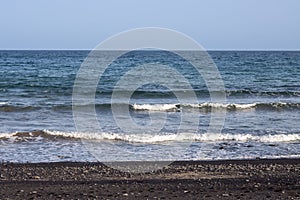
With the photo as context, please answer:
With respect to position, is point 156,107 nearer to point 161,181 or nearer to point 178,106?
point 178,106

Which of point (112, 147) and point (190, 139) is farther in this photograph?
point (190, 139)

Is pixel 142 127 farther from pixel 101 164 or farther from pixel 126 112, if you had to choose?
pixel 101 164

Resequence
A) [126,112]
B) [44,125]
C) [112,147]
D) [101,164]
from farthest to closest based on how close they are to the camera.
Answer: [126,112] → [44,125] → [112,147] → [101,164]

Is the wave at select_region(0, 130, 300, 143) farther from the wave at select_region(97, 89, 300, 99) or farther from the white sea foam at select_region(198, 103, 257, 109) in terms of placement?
the wave at select_region(97, 89, 300, 99)

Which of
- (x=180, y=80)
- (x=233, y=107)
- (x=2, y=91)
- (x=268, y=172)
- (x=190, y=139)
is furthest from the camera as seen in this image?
(x=180, y=80)

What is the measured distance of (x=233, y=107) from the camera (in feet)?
83.0

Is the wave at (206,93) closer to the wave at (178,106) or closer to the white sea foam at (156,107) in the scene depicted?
the white sea foam at (156,107)

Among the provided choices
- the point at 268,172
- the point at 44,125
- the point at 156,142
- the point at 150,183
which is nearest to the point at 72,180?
the point at 150,183

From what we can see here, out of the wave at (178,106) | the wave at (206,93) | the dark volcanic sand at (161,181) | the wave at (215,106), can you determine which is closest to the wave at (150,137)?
the dark volcanic sand at (161,181)

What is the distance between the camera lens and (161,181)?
10.2 m

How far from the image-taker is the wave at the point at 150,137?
16.1 m

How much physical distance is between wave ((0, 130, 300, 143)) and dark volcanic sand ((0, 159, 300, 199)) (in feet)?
11.3

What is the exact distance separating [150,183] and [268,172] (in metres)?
2.69

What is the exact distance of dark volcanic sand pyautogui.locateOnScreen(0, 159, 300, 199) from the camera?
8.91 metres
